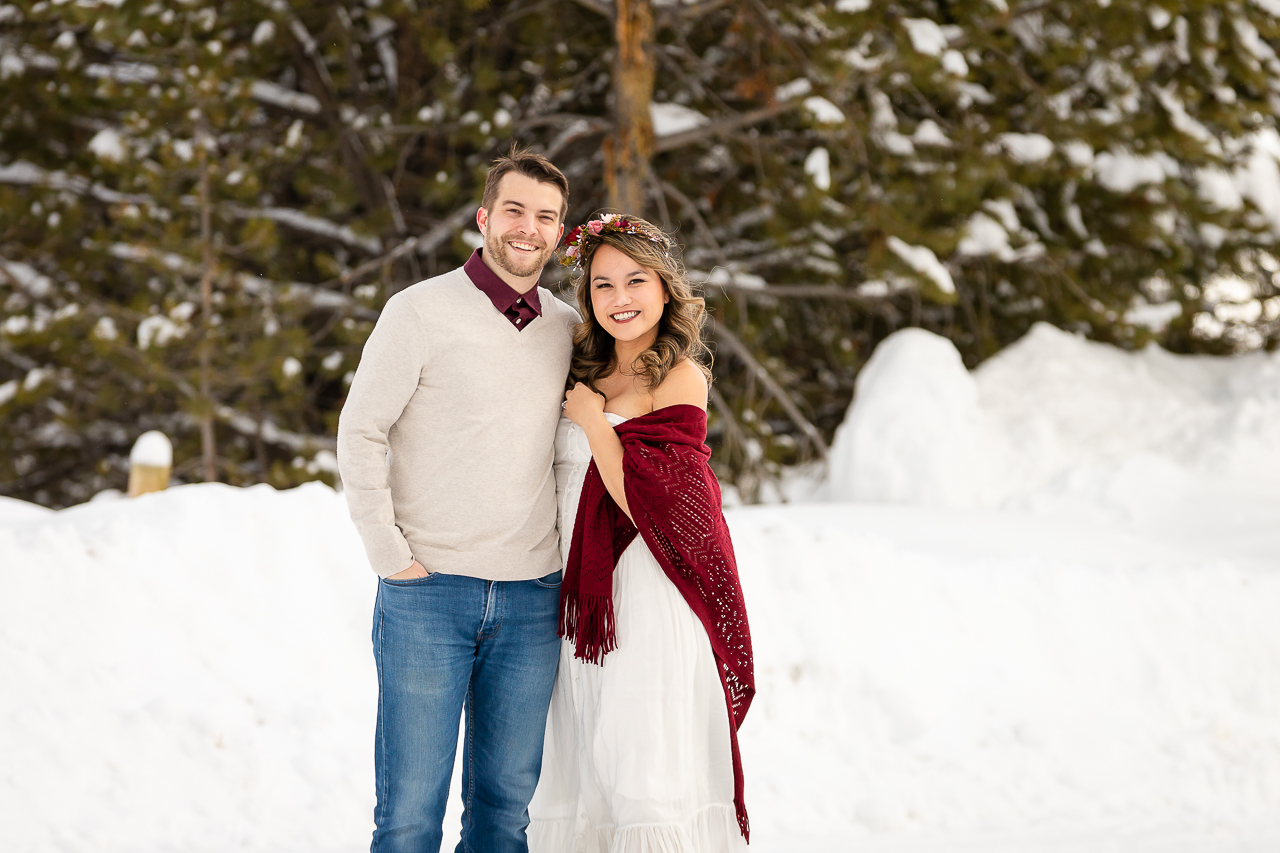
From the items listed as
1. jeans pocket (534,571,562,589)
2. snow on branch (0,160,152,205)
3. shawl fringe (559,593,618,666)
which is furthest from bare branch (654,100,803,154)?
shawl fringe (559,593,618,666)

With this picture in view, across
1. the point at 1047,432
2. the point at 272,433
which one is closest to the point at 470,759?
the point at 1047,432

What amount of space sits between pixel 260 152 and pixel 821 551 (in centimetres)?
652

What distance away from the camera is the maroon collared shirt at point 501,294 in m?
2.61

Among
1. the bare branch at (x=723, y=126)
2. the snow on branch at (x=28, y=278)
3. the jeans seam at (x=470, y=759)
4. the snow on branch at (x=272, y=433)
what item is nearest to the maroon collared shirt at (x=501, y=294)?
the jeans seam at (x=470, y=759)

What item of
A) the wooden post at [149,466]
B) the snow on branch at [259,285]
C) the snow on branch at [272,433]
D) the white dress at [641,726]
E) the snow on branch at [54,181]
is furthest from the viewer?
the snow on branch at [54,181]

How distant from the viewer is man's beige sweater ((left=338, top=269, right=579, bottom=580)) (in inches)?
96.0

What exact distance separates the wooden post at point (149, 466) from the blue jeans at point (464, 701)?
339 centimetres

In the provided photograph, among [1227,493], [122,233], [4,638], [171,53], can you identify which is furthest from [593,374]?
[122,233]

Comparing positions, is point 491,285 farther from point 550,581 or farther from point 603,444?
point 550,581

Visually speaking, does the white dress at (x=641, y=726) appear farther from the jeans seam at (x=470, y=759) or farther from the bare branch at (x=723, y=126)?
the bare branch at (x=723, y=126)

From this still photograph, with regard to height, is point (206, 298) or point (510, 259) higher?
point (206, 298)

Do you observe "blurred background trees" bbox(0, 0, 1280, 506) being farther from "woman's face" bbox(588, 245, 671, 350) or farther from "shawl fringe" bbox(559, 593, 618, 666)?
"shawl fringe" bbox(559, 593, 618, 666)

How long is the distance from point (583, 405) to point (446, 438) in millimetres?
374

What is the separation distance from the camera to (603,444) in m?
2.58
